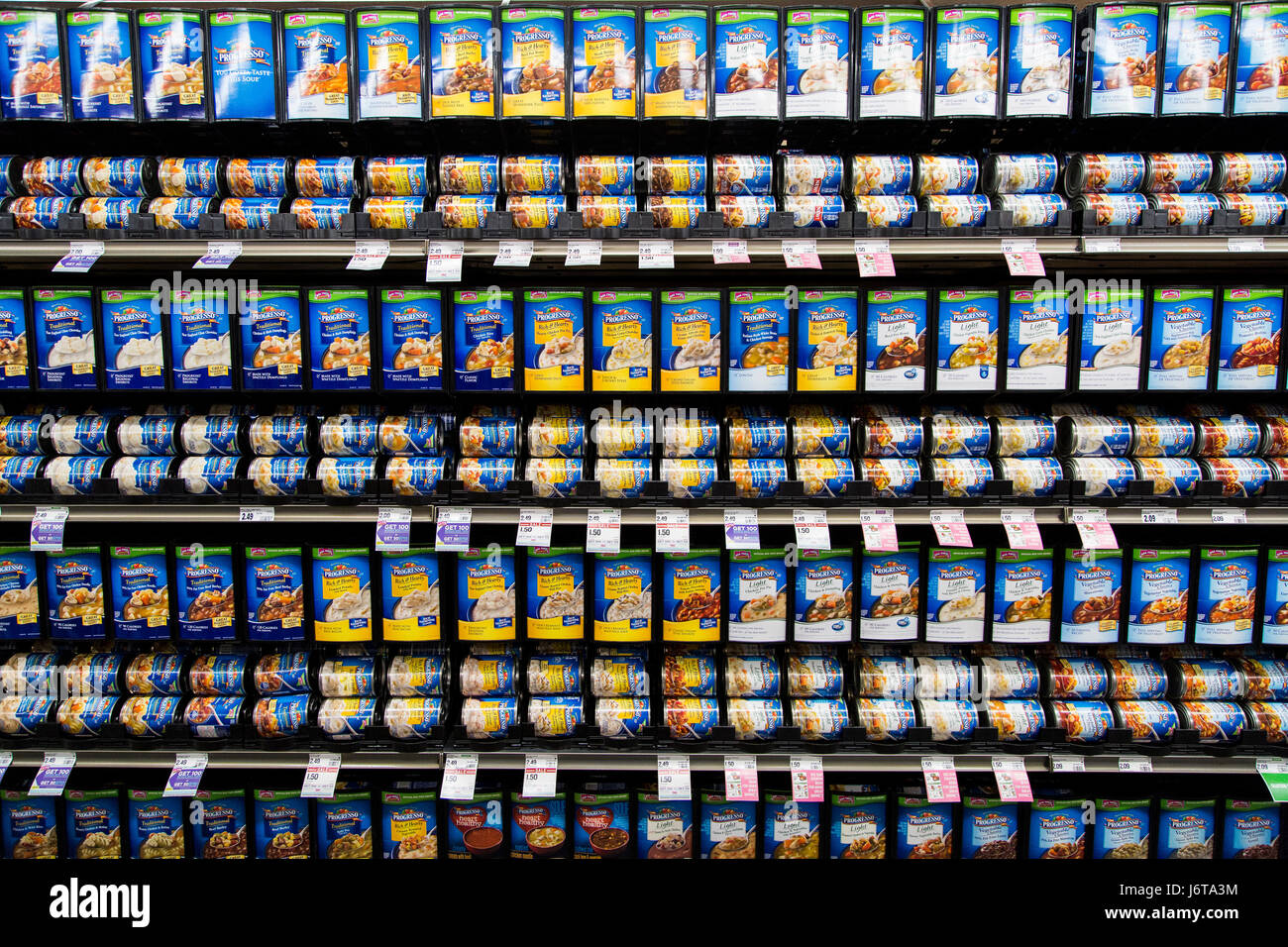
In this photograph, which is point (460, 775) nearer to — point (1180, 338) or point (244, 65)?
point (244, 65)

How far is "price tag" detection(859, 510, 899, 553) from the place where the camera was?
87.4 inches

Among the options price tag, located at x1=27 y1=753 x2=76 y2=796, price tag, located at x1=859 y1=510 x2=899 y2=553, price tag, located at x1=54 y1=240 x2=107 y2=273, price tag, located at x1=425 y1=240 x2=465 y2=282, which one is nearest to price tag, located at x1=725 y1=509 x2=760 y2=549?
price tag, located at x1=859 y1=510 x2=899 y2=553

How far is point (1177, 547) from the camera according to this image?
2.34 metres

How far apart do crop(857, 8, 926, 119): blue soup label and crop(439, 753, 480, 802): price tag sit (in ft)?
8.16

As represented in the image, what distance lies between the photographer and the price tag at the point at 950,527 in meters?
2.20

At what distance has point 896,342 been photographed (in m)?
2.29

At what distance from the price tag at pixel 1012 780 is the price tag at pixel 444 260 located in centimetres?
235

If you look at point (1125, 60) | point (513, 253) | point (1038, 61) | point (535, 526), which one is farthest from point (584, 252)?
point (1125, 60)

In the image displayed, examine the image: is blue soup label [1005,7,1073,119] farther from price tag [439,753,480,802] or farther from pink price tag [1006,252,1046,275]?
price tag [439,753,480,802]

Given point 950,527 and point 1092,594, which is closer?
point 950,527

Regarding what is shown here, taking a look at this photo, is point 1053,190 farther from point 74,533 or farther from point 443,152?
point 74,533

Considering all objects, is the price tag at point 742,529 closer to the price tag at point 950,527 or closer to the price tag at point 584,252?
the price tag at point 950,527

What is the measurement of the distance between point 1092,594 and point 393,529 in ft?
7.71

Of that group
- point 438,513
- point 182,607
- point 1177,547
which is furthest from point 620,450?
point 1177,547
